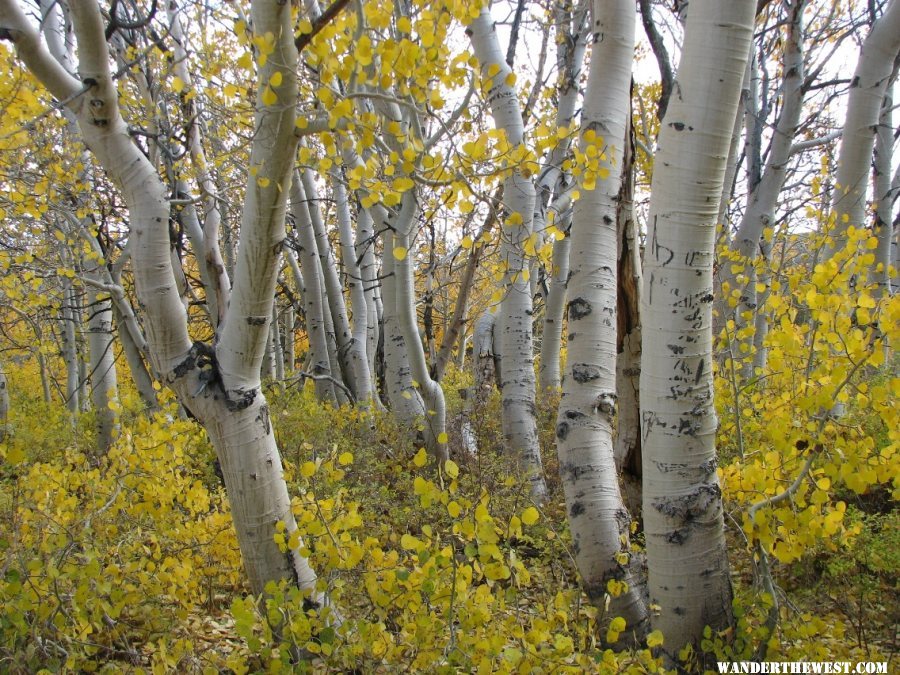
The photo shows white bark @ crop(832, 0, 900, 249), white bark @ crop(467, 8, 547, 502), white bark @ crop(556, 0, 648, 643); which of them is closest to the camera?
white bark @ crop(556, 0, 648, 643)

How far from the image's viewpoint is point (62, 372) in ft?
53.1

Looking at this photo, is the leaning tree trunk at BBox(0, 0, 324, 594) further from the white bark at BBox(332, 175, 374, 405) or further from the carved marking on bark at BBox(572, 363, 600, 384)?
the white bark at BBox(332, 175, 374, 405)

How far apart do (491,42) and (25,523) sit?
12.9 feet

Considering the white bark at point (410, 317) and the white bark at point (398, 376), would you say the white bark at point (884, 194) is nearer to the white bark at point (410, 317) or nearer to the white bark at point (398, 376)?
the white bark at point (410, 317)

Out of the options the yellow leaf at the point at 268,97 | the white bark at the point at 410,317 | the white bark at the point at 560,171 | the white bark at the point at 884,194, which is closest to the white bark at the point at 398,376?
the white bark at the point at 410,317

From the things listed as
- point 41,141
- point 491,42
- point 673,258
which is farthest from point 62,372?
point 673,258

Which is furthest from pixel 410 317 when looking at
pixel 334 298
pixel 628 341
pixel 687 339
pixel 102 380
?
pixel 102 380

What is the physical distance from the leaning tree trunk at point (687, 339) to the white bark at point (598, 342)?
9.8 inches

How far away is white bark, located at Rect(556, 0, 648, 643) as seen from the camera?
2232mm

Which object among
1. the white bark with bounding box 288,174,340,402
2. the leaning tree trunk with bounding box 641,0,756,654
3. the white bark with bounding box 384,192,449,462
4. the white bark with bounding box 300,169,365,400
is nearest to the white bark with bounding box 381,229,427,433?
the white bark with bounding box 288,174,340,402

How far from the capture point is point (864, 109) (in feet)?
14.6

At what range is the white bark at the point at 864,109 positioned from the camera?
4340 millimetres

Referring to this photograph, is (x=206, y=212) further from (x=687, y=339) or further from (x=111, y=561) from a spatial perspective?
(x=687, y=339)

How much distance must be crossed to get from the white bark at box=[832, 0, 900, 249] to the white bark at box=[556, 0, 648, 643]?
119 inches
